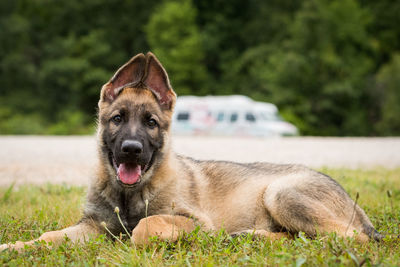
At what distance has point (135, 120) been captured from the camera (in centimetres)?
393

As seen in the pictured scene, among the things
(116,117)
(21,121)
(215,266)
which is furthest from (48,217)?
(21,121)

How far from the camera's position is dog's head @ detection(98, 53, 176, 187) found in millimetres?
3799

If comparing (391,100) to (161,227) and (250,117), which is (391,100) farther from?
(161,227)

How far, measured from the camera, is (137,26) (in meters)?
46.3

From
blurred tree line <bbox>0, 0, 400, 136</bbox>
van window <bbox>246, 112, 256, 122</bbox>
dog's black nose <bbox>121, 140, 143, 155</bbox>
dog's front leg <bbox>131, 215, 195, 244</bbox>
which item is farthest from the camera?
blurred tree line <bbox>0, 0, 400, 136</bbox>

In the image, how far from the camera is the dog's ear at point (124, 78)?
4.20m

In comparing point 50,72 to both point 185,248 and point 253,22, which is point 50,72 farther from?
point 185,248

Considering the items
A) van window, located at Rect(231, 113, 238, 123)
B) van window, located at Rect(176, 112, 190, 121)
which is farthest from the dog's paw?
van window, located at Rect(176, 112, 190, 121)

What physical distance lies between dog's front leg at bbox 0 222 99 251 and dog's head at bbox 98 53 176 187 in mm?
532

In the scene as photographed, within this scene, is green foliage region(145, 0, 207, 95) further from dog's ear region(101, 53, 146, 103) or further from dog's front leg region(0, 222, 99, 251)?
dog's front leg region(0, 222, 99, 251)

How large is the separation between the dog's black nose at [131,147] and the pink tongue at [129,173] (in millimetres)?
246

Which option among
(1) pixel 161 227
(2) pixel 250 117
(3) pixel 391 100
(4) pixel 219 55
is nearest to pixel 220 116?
(2) pixel 250 117

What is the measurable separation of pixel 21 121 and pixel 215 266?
31.6 m

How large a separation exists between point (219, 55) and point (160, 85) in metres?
41.2
